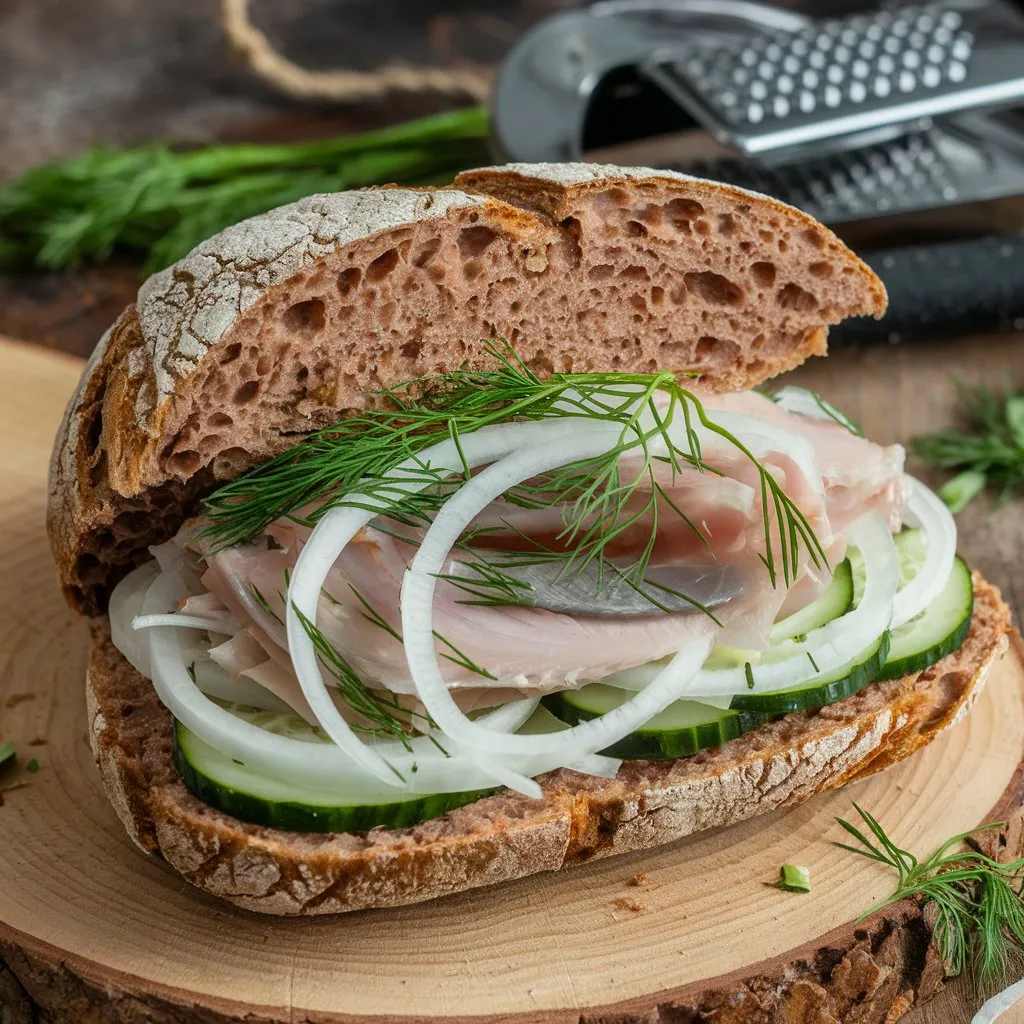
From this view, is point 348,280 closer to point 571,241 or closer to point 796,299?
point 571,241

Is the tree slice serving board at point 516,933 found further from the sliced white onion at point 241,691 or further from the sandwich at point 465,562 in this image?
the sliced white onion at point 241,691

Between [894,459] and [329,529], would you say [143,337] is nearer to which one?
[329,529]

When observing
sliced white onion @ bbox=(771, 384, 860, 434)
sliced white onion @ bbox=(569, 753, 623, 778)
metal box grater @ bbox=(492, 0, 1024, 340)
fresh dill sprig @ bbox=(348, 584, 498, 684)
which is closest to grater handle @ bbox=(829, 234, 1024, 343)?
metal box grater @ bbox=(492, 0, 1024, 340)

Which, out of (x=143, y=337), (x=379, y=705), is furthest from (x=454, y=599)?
(x=143, y=337)

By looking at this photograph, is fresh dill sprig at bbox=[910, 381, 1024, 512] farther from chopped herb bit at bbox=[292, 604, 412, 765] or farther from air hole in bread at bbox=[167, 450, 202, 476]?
air hole in bread at bbox=[167, 450, 202, 476]

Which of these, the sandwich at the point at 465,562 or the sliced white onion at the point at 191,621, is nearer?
the sandwich at the point at 465,562

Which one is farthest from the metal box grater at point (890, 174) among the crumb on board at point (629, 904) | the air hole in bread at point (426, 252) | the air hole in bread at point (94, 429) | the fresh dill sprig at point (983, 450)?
the crumb on board at point (629, 904)

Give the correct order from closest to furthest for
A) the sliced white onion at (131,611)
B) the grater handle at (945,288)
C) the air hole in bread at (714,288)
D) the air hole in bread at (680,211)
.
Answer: the sliced white onion at (131,611) < the air hole in bread at (680,211) < the air hole in bread at (714,288) < the grater handle at (945,288)

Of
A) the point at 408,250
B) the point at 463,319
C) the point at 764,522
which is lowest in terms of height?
the point at 764,522
